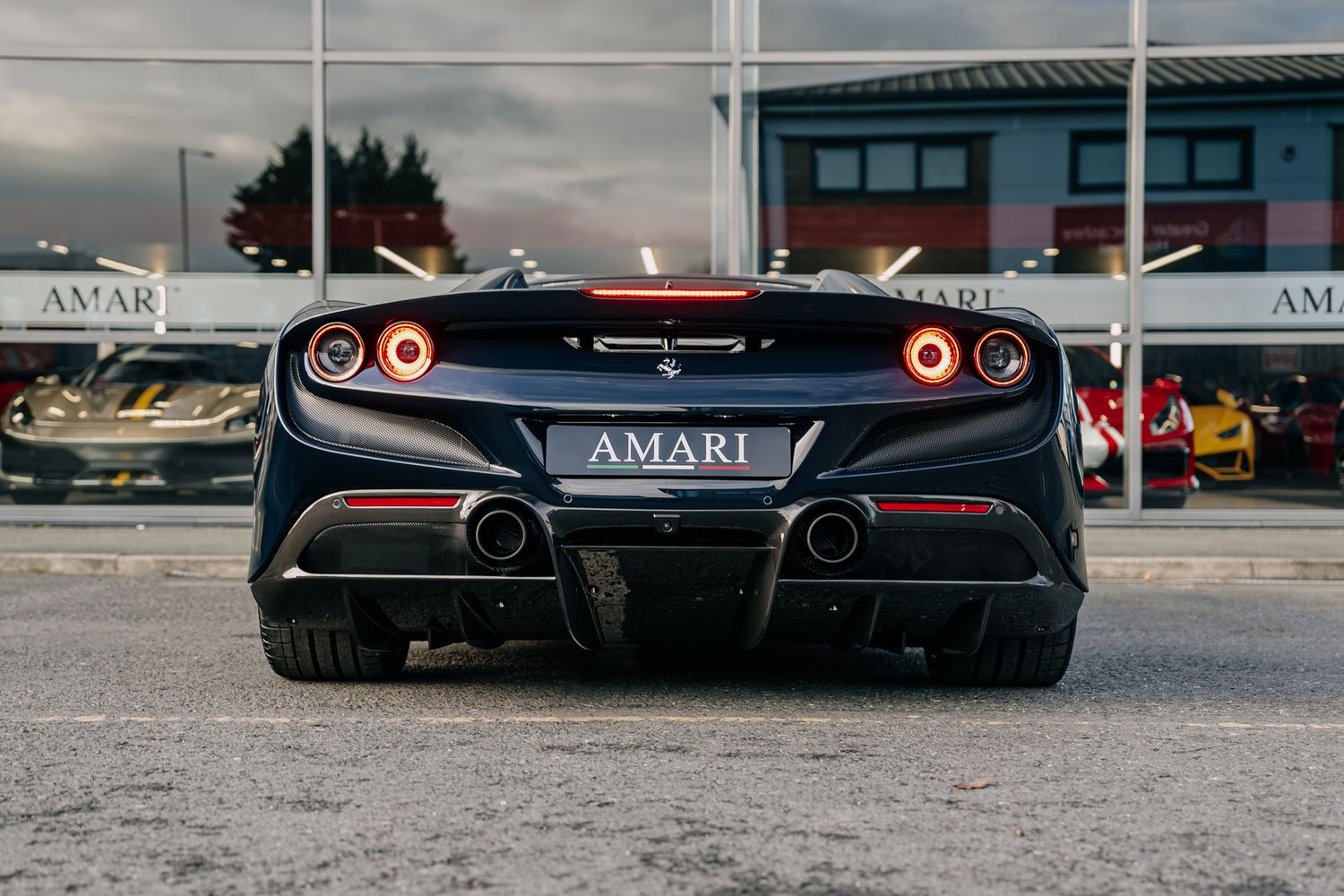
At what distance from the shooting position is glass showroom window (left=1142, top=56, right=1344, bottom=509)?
410 inches

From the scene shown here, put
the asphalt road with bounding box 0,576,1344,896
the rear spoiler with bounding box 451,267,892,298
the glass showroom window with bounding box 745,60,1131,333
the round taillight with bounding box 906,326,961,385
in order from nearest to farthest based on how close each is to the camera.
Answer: the asphalt road with bounding box 0,576,1344,896 → the round taillight with bounding box 906,326,961,385 → the rear spoiler with bounding box 451,267,892,298 → the glass showroom window with bounding box 745,60,1131,333

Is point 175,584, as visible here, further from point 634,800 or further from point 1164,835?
point 1164,835

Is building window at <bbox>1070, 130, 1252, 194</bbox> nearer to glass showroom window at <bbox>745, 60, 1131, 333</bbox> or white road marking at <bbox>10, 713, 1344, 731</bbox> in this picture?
glass showroom window at <bbox>745, 60, 1131, 333</bbox>

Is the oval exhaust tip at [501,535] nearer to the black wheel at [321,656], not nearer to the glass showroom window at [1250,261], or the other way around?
the black wheel at [321,656]

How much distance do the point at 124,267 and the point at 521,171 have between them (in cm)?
285

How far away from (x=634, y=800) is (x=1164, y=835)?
1.00 metres

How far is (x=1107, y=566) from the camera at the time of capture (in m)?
8.18

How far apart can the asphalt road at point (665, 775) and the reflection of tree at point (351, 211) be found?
5.79m

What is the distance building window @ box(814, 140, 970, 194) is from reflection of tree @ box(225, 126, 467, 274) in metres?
2.71

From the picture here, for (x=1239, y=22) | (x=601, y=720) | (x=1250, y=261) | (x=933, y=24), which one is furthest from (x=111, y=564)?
(x=1239, y=22)

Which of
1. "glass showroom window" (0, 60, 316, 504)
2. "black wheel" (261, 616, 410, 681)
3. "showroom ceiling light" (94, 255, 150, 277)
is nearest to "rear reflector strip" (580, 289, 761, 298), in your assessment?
"black wheel" (261, 616, 410, 681)

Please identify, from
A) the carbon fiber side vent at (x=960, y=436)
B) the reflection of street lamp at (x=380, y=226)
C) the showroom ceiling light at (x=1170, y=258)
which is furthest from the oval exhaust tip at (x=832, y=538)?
the showroom ceiling light at (x=1170, y=258)

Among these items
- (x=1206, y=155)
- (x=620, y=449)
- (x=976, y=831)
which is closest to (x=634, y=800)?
(x=976, y=831)

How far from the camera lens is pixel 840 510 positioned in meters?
3.56
